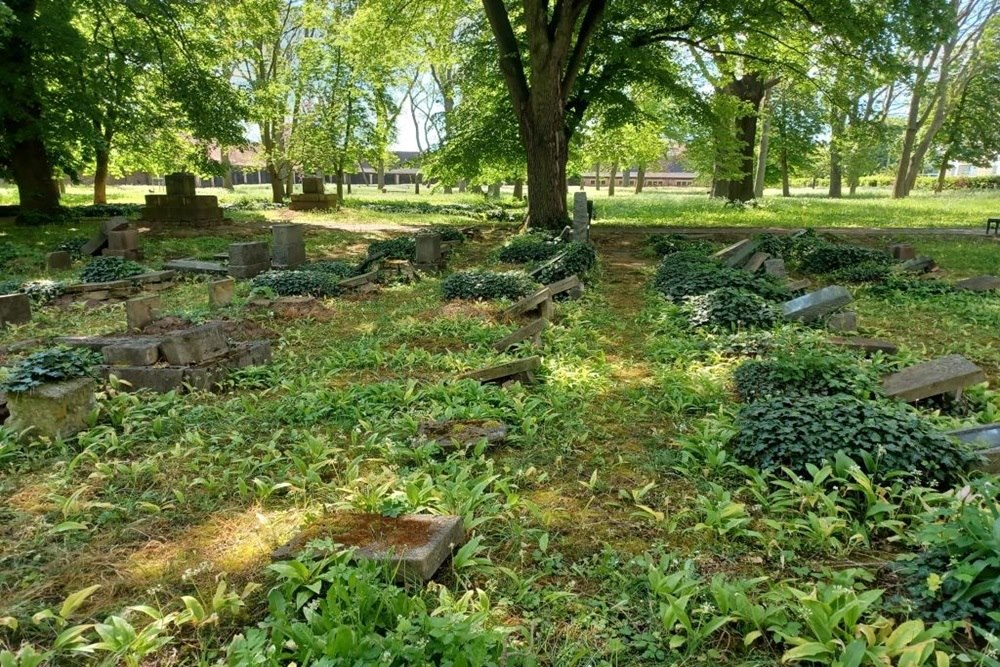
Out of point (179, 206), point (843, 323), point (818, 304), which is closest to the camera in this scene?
point (843, 323)

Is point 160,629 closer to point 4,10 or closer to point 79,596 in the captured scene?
point 79,596

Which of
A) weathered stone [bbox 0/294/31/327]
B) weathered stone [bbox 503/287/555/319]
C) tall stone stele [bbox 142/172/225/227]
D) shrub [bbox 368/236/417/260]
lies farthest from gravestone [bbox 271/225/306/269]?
tall stone stele [bbox 142/172/225/227]

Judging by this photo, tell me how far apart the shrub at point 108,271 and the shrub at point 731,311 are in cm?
894

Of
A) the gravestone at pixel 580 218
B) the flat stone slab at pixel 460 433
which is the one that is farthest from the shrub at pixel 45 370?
the gravestone at pixel 580 218

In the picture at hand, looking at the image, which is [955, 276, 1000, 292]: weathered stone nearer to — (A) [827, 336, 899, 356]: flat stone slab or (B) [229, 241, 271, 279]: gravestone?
(A) [827, 336, 899, 356]: flat stone slab

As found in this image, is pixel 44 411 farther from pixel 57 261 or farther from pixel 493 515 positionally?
pixel 57 261

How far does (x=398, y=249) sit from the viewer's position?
12062 millimetres

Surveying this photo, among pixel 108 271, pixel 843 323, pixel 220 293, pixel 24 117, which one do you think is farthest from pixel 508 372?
pixel 24 117

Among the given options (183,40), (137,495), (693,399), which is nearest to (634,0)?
(183,40)

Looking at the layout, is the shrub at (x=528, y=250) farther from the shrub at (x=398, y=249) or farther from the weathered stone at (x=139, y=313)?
the weathered stone at (x=139, y=313)

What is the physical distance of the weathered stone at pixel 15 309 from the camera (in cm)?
759

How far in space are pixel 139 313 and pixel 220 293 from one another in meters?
2.19

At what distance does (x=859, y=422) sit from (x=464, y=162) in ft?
52.5

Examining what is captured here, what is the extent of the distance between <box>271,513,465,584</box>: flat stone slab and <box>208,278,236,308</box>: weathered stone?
6009mm
